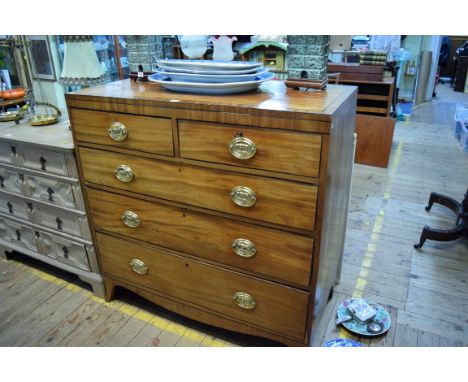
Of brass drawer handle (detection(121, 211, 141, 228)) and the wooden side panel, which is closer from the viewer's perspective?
brass drawer handle (detection(121, 211, 141, 228))

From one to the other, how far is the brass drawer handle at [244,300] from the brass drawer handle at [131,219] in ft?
1.77

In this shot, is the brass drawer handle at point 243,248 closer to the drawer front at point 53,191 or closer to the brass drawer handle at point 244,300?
the brass drawer handle at point 244,300

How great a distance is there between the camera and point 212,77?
4.66 ft

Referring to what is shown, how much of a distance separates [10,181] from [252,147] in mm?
1571

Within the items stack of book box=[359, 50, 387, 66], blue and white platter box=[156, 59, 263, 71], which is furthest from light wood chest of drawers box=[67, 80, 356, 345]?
stack of book box=[359, 50, 387, 66]

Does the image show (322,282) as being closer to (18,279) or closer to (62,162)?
(62,162)

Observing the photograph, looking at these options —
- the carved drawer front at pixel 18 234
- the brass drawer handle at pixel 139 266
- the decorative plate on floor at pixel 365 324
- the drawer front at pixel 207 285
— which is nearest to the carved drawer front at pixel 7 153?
the carved drawer front at pixel 18 234

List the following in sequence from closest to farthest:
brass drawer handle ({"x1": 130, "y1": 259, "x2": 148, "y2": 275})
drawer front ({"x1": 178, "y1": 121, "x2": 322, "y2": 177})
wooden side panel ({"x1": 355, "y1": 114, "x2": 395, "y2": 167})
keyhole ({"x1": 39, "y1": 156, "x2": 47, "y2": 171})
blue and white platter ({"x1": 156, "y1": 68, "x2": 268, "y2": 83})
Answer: drawer front ({"x1": 178, "y1": 121, "x2": 322, "y2": 177})
blue and white platter ({"x1": 156, "y1": 68, "x2": 268, "y2": 83})
brass drawer handle ({"x1": 130, "y1": 259, "x2": 148, "y2": 275})
keyhole ({"x1": 39, "y1": 156, "x2": 47, "y2": 171})
wooden side panel ({"x1": 355, "y1": 114, "x2": 395, "y2": 167})

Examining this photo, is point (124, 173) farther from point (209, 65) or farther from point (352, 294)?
point (352, 294)

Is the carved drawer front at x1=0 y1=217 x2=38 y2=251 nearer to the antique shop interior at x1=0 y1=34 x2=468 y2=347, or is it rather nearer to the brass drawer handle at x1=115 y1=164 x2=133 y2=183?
the antique shop interior at x1=0 y1=34 x2=468 y2=347

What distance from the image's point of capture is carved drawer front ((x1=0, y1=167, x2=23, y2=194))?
2.06 metres

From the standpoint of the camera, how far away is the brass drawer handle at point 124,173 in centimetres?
156

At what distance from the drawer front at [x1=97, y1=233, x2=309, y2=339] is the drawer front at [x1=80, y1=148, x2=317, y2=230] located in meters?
0.30

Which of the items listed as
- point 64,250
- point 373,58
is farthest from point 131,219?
point 373,58
